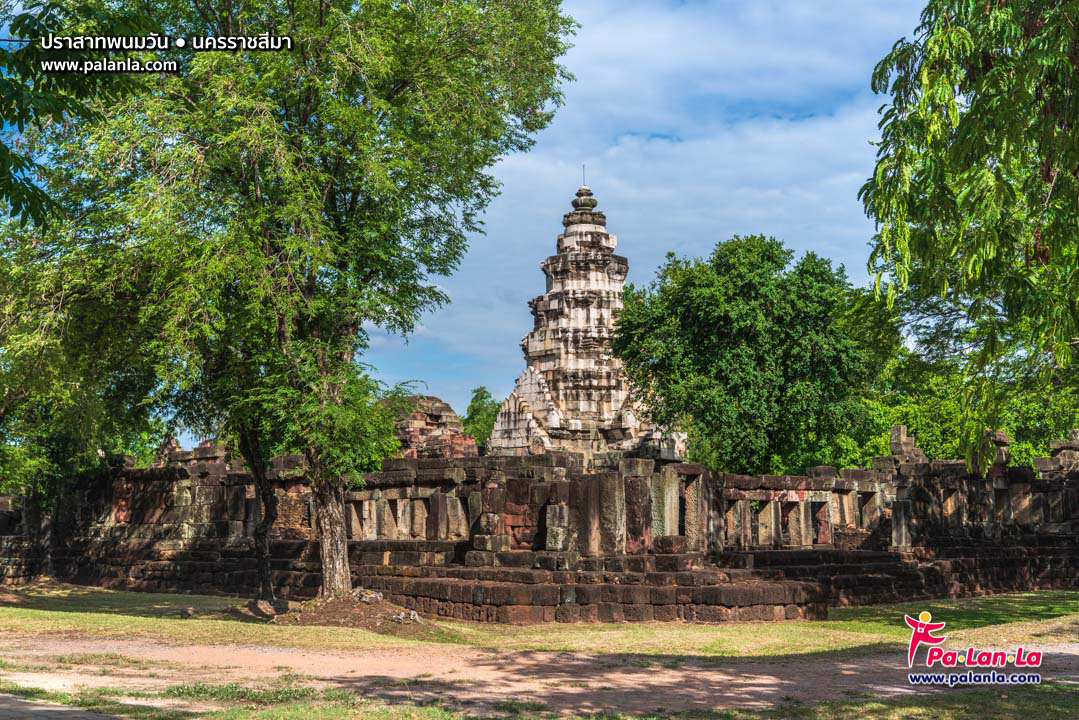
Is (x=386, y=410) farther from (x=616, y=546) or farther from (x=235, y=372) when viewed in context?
(x=616, y=546)

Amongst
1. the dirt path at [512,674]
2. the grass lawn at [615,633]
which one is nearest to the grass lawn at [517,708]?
the dirt path at [512,674]

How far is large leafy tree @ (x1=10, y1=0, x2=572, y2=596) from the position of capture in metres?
15.1

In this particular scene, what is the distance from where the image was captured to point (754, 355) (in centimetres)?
3878

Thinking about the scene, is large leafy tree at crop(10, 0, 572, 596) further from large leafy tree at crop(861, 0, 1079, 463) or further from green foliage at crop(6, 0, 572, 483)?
large leafy tree at crop(861, 0, 1079, 463)

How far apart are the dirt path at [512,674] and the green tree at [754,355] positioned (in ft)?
84.7

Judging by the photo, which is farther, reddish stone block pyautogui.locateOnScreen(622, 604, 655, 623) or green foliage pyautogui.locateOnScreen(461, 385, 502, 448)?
green foliage pyautogui.locateOnScreen(461, 385, 502, 448)

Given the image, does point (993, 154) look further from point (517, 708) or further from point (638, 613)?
point (638, 613)

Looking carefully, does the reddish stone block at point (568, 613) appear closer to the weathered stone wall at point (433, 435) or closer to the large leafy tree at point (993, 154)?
the large leafy tree at point (993, 154)

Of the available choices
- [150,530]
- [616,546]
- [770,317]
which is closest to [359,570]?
[616,546]

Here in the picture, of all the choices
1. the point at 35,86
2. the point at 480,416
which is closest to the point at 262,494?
the point at 35,86

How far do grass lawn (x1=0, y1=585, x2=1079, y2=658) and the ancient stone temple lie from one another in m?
33.3

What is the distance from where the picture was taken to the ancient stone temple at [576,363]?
52.5 meters

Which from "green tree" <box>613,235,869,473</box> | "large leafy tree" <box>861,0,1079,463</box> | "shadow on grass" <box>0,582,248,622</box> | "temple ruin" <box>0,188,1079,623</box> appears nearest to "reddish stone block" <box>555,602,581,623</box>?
"temple ruin" <box>0,188,1079,623</box>

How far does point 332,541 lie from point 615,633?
4444mm
